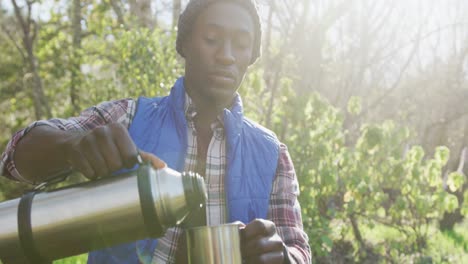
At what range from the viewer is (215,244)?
1364 mm

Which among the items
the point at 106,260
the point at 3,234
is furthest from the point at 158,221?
the point at 106,260

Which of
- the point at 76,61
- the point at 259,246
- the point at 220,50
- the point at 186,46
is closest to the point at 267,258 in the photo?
the point at 259,246

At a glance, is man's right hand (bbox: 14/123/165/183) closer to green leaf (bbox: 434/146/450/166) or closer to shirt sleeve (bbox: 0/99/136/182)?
shirt sleeve (bbox: 0/99/136/182)

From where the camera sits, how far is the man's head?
195 cm

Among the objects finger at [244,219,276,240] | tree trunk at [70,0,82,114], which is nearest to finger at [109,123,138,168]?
finger at [244,219,276,240]

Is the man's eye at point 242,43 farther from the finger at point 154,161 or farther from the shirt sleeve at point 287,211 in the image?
the finger at point 154,161

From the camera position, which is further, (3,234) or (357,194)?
(357,194)

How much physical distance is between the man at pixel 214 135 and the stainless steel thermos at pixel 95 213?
0.41 meters

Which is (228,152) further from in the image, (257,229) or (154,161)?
(154,161)

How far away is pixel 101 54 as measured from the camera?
893cm

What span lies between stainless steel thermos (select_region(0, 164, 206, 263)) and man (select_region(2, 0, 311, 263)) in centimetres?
41

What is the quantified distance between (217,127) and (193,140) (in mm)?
115

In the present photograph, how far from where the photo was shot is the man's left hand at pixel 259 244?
144 centimetres

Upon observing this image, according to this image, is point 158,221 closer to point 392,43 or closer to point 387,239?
point 387,239
